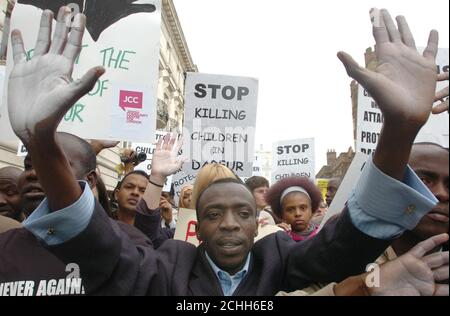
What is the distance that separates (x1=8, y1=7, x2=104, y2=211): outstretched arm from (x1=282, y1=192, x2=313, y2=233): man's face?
3053 millimetres

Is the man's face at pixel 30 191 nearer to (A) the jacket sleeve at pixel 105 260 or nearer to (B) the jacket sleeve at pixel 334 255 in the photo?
(A) the jacket sleeve at pixel 105 260

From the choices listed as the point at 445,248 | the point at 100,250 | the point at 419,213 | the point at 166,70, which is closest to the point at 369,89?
the point at 419,213

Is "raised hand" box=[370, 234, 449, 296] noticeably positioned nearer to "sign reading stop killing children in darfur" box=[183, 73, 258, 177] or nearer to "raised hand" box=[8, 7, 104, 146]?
"raised hand" box=[8, 7, 104, 146]

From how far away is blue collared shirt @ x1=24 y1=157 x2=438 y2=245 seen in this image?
1404 millimetres

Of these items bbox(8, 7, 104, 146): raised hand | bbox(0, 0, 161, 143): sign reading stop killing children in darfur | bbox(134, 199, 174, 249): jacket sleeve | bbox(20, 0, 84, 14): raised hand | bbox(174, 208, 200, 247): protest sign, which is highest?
bbox(20, 0, 84, 14): raised hand

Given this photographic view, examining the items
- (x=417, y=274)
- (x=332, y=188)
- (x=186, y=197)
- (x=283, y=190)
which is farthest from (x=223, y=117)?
(x=417, y=274)

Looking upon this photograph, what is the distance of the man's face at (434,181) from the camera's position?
65.4 inches

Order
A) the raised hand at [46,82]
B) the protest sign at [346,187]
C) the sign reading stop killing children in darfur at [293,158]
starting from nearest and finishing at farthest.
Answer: the raised hand at [46,82]
the protest sign at [346,187]
the sign reading stop killing children in darfur at [293,158]

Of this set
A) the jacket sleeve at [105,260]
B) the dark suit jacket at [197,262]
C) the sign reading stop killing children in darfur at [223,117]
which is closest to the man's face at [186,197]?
the sign reading stop killing children in darfur at [223,117]

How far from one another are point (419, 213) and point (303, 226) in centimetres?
290

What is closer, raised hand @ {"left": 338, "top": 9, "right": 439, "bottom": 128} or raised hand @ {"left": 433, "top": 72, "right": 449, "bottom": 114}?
raised hand @ {"left": 338, "top": 9, "right": 439, "bottom": 128}

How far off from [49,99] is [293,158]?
750cm

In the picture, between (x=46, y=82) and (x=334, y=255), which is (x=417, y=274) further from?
(x=46, y=82)

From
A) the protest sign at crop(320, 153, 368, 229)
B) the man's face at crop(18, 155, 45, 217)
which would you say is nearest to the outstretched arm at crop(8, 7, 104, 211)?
the man's face at crop(18, 155, 45, 217)
